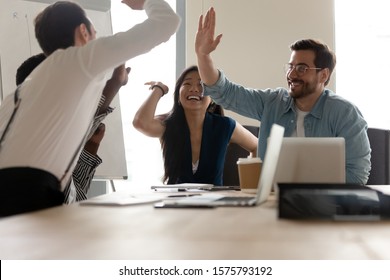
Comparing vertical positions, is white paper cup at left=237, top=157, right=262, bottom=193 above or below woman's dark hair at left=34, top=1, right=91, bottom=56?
below

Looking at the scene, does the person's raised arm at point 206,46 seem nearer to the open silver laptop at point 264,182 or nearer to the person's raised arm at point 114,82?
the person's raised arm at point 114,82

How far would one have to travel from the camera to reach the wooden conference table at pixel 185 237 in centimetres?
51

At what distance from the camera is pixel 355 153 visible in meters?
2.08

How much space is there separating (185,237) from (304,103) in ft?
5.79

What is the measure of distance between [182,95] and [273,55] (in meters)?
0.96

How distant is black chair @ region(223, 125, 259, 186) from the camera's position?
233 centimetres

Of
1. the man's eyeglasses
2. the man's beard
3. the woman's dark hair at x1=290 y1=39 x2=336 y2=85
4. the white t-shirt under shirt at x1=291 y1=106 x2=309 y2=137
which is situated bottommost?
the white t-shirt under shirt at x1=291 y1=106 x2=309 y2=137

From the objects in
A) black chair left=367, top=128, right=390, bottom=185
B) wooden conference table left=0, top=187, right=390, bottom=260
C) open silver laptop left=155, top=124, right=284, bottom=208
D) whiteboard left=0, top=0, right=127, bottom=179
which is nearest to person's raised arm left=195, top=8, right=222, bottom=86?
whiteboard left=0, top=0, right=127, bottom=179

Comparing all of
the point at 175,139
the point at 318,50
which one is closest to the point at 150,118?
the point at 175,139

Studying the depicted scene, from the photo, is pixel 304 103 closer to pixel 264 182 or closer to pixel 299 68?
pixel 299 68

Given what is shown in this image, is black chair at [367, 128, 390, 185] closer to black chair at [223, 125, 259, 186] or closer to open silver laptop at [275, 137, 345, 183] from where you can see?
black chair at [223, 125, 259, 186]

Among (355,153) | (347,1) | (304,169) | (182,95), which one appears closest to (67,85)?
(304,169)

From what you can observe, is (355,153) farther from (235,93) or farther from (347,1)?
(347,1)

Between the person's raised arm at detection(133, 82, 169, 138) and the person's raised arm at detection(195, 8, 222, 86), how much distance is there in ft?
1.27
